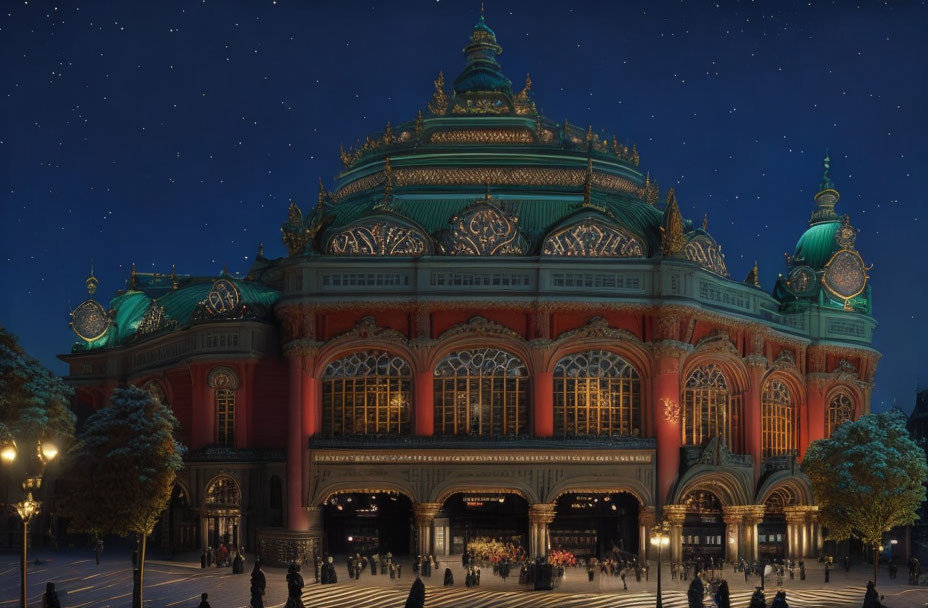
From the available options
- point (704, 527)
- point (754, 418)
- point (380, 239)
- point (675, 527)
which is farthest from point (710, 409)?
point (380, 239)

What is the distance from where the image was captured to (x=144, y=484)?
56.2m

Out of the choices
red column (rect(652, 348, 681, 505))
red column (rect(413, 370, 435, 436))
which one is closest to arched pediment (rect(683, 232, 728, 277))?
red column (rect(652, 348, 681, 505))

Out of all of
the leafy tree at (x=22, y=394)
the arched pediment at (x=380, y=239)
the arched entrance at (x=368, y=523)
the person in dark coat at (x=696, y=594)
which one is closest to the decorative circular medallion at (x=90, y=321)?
the leafy tree at (x=22, y=394)

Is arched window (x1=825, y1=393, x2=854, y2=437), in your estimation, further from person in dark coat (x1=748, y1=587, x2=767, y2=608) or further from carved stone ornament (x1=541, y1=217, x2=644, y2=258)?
person in dark coat (x1=748, y1=587, x2=767, y2=608)

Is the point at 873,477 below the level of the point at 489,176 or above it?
below

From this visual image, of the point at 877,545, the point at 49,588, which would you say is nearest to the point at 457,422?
the point at 877,545

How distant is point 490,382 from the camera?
220 ft

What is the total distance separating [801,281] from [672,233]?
1481 cm

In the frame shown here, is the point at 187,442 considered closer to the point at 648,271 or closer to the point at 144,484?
the point at 144,484

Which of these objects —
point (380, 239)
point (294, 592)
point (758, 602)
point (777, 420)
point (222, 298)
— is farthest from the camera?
point (777, 420)

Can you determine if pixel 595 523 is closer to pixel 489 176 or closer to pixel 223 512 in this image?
pixel 223 512

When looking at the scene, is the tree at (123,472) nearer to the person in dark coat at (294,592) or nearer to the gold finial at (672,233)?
the person in dark coat at (294,592)

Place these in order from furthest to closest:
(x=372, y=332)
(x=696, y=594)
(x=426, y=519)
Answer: (x=372, y=332)
(x=426, y=519)
(x=696, y=594)

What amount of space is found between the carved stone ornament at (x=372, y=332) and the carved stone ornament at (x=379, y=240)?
385 cm
